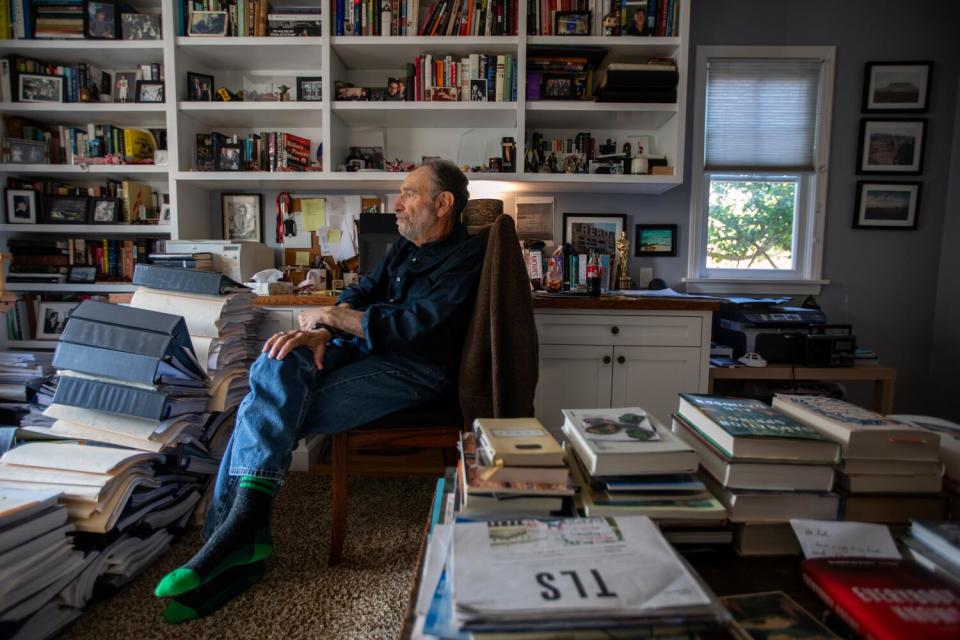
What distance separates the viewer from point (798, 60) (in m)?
2.57

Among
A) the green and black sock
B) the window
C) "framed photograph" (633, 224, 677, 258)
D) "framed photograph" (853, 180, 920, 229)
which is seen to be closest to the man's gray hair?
the green and black sock

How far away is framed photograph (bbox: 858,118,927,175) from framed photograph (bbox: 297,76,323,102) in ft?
9.51

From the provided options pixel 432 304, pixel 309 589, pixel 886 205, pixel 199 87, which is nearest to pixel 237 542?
pixel 309 589

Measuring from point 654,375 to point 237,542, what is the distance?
1.61 m

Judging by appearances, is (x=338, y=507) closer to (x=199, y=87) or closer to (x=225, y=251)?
(x=225, y=251)

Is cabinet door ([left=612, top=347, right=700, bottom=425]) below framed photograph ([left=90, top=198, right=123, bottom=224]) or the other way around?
below

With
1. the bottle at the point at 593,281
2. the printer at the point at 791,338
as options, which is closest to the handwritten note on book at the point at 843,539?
the bottle at the point at 593,281

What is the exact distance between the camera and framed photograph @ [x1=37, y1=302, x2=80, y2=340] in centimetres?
244

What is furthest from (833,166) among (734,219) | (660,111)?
(660,111)

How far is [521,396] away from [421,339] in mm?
333

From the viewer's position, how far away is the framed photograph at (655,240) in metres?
2.63

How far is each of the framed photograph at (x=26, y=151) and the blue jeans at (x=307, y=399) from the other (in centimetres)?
214

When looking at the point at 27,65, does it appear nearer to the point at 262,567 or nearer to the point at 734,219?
the point at 262,567

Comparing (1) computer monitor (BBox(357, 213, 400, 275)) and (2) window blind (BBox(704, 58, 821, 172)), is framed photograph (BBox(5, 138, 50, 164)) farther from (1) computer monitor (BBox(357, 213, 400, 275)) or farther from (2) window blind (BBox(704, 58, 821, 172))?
(2) window blind (BBox(704, 58, 821, 172))
